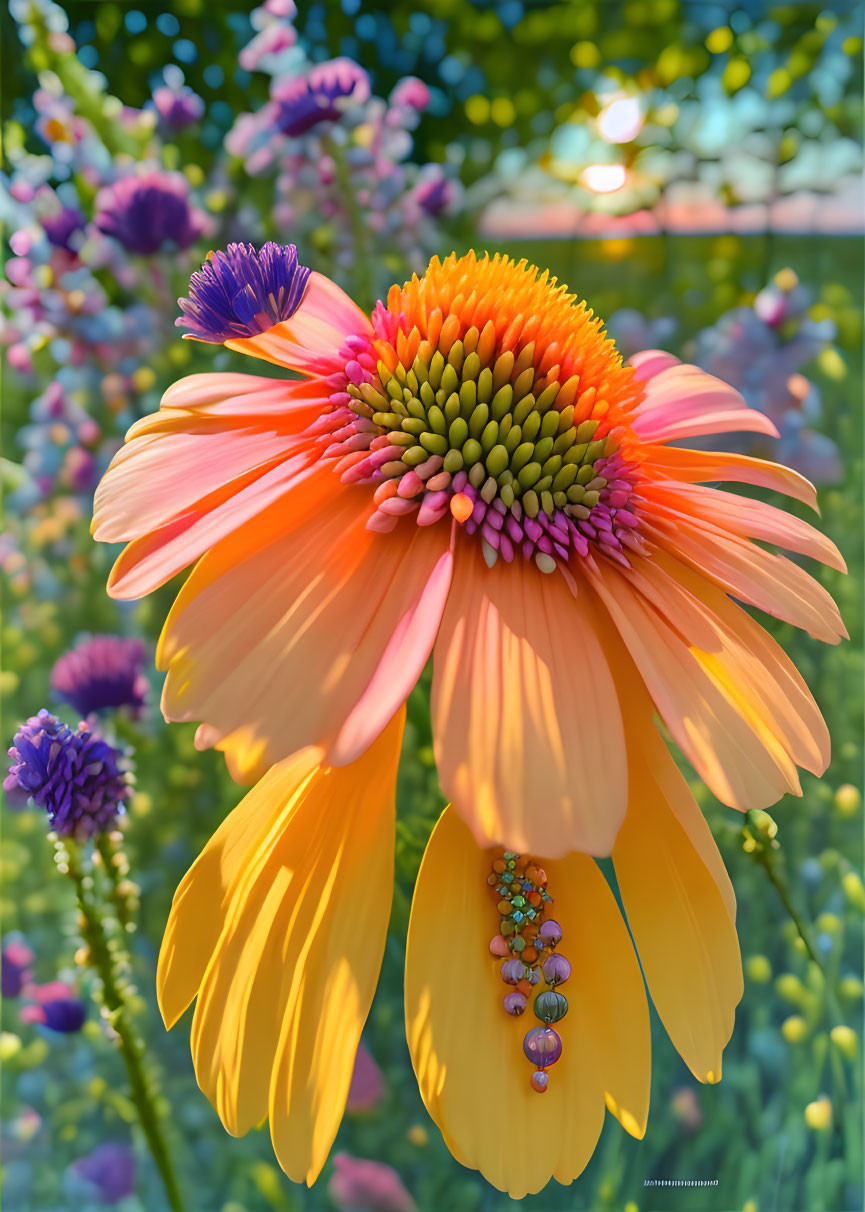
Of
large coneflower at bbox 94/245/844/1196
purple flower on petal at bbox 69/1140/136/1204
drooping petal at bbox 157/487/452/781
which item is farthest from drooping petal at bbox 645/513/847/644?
purple flower on petal at bbox 69/1140/136/1204

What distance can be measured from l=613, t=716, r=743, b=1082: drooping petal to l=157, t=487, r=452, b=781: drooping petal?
10 cm

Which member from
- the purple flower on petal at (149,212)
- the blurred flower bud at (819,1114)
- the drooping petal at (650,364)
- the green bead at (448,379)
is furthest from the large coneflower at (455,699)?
the blurred flower bud at (819,1114)

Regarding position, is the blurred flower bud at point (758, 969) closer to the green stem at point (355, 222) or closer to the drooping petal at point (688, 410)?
the drooping petal at point (688, 410)

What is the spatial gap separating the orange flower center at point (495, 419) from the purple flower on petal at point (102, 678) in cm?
24

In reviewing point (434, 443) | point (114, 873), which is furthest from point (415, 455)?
point (114, 873)

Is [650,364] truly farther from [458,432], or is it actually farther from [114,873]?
[114,873]

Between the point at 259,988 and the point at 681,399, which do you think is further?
the point at 681,399

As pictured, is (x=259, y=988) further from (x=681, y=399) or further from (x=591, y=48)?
(x=591, y=48)

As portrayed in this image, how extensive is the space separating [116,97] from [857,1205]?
829 millimetres

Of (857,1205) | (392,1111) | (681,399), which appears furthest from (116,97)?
(857,1205)

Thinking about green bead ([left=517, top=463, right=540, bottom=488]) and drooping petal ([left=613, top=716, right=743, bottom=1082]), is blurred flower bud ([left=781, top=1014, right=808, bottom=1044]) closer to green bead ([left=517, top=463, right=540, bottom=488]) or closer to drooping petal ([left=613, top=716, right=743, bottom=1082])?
drooping petal ([left=613, top=716, right=743, bottom=1082])

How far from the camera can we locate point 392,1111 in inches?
19.2

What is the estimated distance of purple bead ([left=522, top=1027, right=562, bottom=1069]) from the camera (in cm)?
27

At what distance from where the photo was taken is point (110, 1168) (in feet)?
1.68
